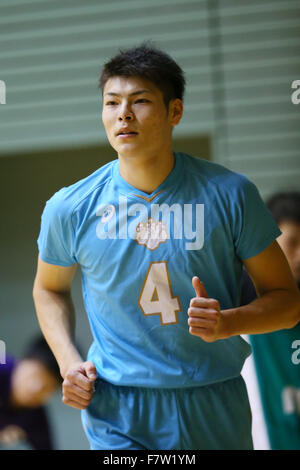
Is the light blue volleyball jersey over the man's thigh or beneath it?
over

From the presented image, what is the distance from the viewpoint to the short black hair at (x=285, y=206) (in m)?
2.31

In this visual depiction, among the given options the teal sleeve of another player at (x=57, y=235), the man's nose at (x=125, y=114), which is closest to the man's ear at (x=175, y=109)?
the man's nose at (x=125, y=114)

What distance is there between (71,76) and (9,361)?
3.55 ft

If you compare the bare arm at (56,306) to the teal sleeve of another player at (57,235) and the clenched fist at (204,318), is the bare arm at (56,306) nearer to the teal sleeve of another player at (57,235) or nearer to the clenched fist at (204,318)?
the teal sleeve of another player at (57,235)

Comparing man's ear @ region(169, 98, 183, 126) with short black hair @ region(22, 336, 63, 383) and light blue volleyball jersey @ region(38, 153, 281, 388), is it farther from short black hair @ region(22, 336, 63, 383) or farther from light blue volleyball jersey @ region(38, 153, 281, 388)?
short black hair @ region(22, 336, 63, 383)

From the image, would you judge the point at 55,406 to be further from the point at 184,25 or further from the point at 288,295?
the point at 184,25

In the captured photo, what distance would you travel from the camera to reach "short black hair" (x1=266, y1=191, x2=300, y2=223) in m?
2.31

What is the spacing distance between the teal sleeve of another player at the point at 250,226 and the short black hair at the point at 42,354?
1.02 m

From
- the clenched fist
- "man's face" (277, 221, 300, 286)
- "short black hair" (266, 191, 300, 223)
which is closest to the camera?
the clenched fist

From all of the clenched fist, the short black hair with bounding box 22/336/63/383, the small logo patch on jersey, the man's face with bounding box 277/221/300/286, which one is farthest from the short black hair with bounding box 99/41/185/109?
the short black hair with bounding box 22/336/63/383

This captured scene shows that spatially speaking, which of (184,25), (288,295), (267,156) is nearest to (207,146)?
(267,156)

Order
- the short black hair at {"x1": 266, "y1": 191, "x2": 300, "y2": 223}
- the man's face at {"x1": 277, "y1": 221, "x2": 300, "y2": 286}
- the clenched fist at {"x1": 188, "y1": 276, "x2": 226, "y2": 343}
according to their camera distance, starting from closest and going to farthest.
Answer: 1. the clenched fist at {"x1": 188, "y1": 276, "x2": 226, "y2": 343}
2. the man's face at {"x1": 277, "y1": 221, "x2": 300, "y2": 286}
3. the short black hair at {"x1": 266, "y1": 191, "x2": 300, "y2": 223}

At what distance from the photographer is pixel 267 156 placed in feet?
8.25

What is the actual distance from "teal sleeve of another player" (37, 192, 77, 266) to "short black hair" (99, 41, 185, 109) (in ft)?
1.20
